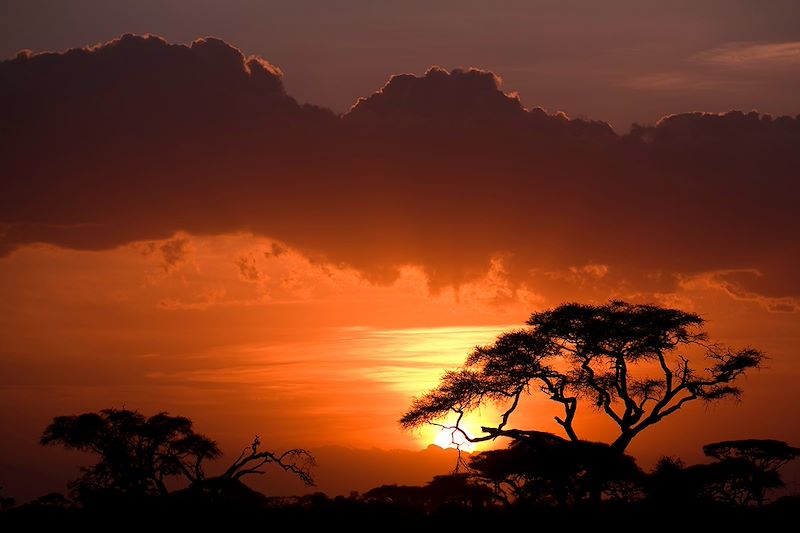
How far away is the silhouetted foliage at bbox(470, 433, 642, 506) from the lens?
70.6 metres

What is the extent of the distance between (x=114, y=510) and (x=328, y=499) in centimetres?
→ 1558

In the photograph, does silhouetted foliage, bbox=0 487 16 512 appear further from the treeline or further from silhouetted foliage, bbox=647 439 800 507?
silhouetted foliage, bbox=647 439 800 507

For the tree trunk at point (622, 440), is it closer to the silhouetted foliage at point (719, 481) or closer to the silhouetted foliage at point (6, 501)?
the silhouetted foliage at point (719, 481)

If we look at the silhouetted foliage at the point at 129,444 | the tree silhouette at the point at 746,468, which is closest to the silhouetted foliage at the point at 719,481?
the tree silhouette at the point at 746,468

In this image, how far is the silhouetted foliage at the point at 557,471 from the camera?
2778 inches

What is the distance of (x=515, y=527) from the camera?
205 ft

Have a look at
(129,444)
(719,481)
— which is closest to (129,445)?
(129,444)

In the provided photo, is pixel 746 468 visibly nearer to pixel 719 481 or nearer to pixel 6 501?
pixel 719 481

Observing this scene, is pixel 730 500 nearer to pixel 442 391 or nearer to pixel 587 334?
pixel 587 334

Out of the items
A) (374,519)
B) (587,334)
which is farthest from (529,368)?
(374,519)

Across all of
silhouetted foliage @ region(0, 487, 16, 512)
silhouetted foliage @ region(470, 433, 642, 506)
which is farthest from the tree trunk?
silhouetted foliage @ region(0, 487, 16, 512)

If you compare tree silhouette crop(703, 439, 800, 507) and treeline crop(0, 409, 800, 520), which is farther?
tree silhouette crop(703, 439, 800, 507)

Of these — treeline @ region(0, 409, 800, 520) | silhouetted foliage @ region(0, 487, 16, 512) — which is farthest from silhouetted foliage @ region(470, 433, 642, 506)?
silhouetted foliage @ region(0, 487, 16, 512)

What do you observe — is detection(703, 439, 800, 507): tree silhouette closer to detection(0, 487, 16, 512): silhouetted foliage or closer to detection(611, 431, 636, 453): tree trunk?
detection(611, 431, 636, 453): tree trunk
